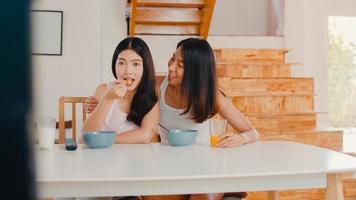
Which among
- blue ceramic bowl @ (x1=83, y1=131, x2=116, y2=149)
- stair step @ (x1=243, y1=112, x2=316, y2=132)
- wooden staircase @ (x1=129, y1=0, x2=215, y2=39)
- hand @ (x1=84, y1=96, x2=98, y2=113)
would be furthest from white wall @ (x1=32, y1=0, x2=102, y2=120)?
blue ceramic bowl @ (x1=83, y1=131, x2=116, y2=149)

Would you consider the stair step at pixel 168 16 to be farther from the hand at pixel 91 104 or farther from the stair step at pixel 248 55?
the hand at pixel 91 104

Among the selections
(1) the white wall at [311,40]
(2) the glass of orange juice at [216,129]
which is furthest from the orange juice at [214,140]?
(1) the white wall at [311,40]

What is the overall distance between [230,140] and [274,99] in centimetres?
237

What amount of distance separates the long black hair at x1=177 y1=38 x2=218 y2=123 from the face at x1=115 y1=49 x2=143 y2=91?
0.19m

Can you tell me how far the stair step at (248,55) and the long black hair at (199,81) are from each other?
2563 mm

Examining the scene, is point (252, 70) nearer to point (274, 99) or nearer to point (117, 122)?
point (274, 99)

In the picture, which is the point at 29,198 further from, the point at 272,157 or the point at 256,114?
the point at 256,114

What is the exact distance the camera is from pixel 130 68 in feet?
5.65

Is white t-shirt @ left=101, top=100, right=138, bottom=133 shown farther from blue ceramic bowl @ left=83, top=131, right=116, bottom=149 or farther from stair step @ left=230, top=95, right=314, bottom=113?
stair step @ left=230, top=95, right=314, bottom=113

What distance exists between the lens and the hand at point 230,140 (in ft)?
5.14

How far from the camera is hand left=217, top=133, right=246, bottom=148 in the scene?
5.14 feet

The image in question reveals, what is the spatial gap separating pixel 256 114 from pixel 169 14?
141 cm

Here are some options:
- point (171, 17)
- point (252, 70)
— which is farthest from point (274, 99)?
point (171, 17)

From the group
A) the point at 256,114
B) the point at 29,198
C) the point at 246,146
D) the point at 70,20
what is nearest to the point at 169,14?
the point at 70,20
